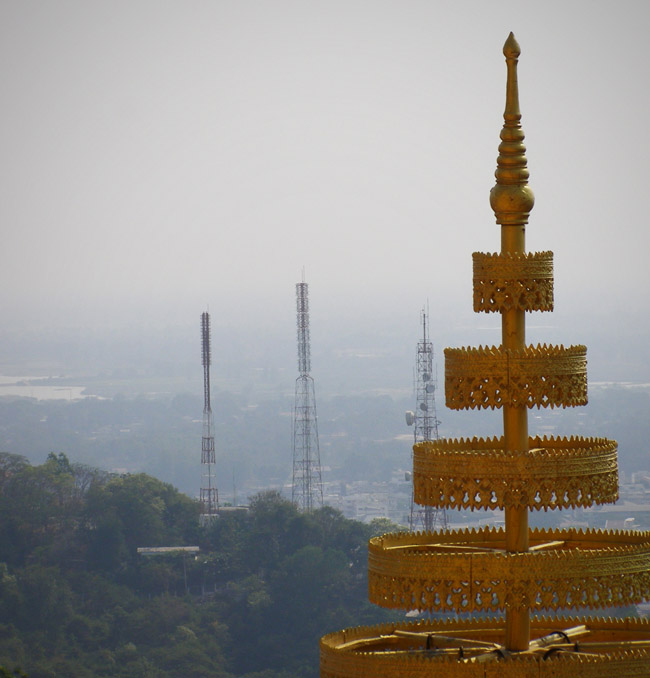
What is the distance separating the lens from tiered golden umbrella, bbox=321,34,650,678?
1410cm

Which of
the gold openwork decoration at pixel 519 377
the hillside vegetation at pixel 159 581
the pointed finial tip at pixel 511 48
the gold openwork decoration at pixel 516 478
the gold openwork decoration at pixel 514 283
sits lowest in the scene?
the hillside vegetation at pixel 159 581

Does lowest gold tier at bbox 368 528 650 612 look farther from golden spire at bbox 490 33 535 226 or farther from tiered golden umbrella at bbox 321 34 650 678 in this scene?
golden spire at bbox 490 33 535 226

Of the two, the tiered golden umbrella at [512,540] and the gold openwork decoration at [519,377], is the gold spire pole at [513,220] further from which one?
the gold openwork decoration at [519,377]

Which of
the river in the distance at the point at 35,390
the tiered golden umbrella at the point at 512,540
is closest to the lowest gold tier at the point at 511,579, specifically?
the tiered golden umbrella at the point at 512,540

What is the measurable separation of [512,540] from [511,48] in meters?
4.00

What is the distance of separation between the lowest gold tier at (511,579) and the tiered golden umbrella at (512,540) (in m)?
0.01

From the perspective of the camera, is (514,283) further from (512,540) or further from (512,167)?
(512,540)

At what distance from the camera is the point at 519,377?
14.5 metres

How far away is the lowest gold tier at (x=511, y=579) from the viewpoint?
14125 millimetres

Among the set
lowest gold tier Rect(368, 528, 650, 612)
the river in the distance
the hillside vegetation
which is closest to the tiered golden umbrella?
lowest gold tier Rect(368, 528, 650, 612)

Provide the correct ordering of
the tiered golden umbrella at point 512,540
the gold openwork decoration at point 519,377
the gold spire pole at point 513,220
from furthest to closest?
1. the gold spire pole at point 513,220
2. the gold openwork decoration at point 519,377
3. the tiered golden umbrella at point 512,540

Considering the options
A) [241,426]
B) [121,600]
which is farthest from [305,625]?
[241,426]

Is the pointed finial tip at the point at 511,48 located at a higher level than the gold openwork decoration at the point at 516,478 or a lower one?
higher

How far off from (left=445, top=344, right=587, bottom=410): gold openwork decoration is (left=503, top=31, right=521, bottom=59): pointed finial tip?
2404mm
